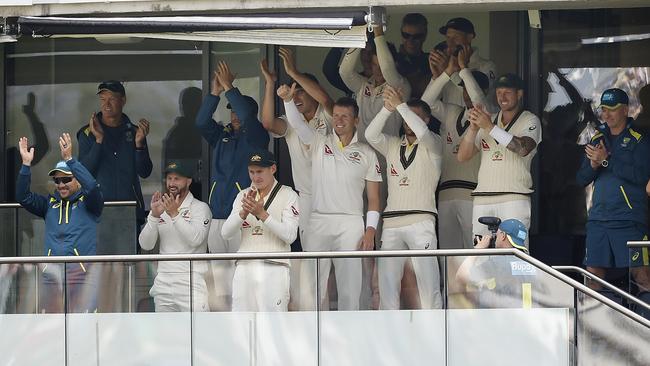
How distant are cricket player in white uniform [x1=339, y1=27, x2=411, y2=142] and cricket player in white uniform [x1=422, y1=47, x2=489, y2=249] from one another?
13.1 inches

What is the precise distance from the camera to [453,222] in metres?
13.0

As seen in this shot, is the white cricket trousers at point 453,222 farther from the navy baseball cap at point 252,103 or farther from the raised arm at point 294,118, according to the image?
the navy baseball cap at point 252,103

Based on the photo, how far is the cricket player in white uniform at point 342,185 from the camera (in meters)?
12.4

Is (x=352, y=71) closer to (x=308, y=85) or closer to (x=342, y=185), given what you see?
(x=308, y=85)

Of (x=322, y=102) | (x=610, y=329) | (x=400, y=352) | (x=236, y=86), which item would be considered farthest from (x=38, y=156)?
(x=610, y=329)

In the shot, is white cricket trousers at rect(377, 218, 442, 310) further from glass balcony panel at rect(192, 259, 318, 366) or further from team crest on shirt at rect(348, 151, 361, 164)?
team crest on shirt at rect(348, 151, 361, 164)

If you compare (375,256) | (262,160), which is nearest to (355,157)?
(262,160)

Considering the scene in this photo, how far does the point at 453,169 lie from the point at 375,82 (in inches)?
42.5

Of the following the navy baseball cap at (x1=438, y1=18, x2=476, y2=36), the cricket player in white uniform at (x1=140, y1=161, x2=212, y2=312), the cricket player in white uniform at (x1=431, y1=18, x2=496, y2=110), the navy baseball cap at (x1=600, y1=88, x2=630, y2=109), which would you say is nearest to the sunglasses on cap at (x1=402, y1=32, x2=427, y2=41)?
the cricket player in white uniform at (x1=431, y1=18, x2=496, y2=110)

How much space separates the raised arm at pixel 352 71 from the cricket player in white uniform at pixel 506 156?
138cm

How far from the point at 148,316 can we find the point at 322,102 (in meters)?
2.89

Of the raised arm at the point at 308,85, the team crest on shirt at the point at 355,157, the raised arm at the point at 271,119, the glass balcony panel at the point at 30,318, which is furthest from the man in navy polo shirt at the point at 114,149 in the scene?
the glass balcony panel at the point at 30,318

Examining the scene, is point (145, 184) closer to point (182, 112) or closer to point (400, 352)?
point (182, 112)

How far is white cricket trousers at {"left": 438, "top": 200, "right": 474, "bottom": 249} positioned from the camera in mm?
12953
